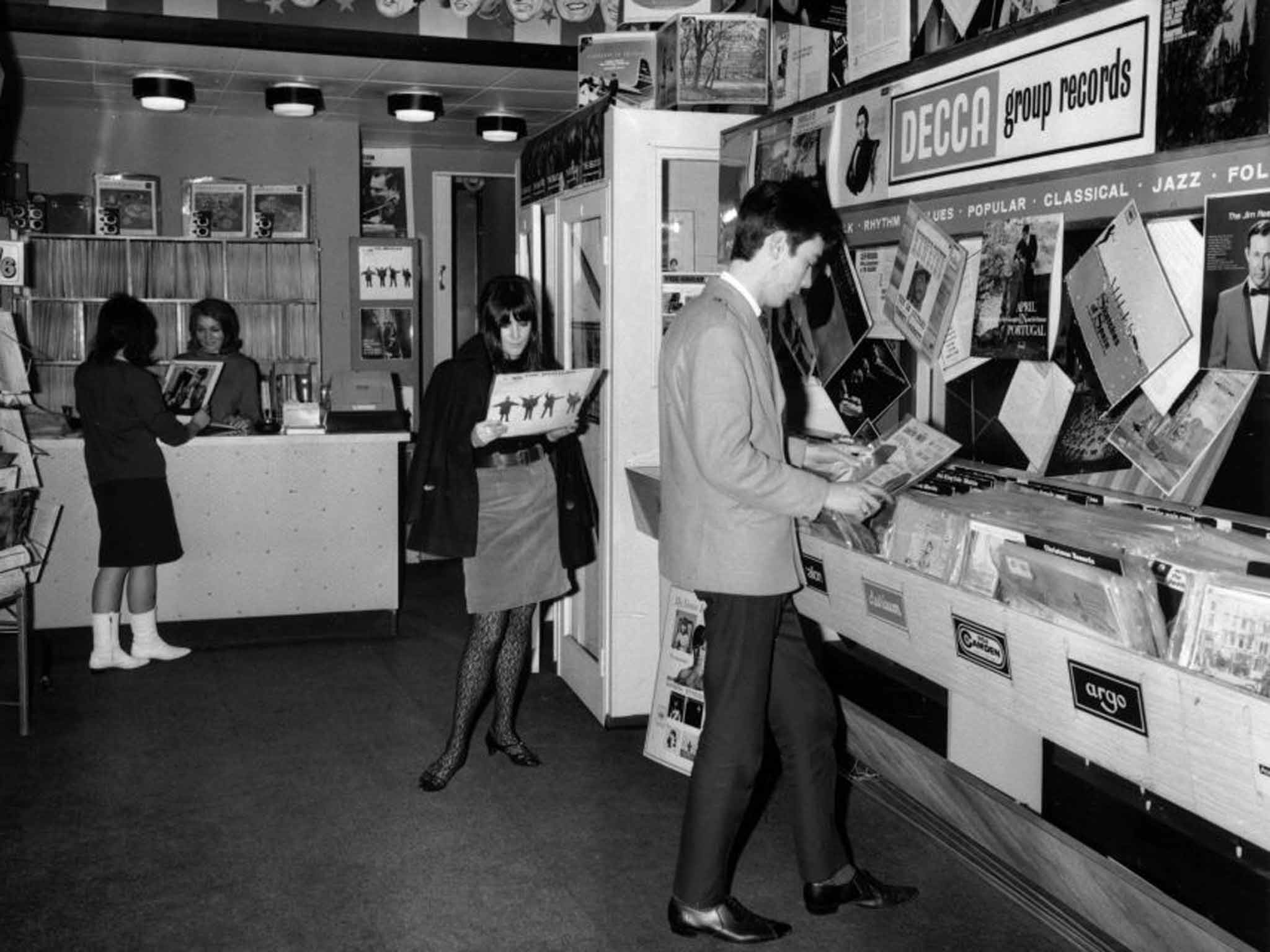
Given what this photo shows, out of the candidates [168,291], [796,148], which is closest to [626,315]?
[796,148]

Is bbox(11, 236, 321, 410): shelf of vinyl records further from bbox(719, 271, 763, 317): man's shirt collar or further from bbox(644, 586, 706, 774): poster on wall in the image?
bbox(719, 271, 763, 317): man's shirt collar

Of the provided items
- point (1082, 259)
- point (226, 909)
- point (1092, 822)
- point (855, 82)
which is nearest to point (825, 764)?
point (1092, 822)

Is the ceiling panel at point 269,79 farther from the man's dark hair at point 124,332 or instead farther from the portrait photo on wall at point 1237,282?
the portrait photo on wall at point 1237,282

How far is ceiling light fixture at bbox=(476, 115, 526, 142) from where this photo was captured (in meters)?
8.51

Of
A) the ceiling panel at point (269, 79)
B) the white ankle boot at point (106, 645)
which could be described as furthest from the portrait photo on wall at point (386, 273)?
the white ankle boot at point (106, 645)

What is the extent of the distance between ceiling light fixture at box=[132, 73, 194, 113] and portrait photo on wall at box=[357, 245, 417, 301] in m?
1.66

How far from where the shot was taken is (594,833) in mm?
3656

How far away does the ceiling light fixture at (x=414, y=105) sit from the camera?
781 cm

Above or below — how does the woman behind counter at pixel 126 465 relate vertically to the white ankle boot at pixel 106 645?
above

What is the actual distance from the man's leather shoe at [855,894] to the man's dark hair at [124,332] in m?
3.46

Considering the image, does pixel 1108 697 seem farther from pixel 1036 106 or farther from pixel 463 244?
pixel 463 244

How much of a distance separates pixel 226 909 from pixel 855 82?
8.79ft

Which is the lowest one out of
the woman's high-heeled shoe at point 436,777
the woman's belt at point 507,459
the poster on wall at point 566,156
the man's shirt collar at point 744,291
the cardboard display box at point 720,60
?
the woman's high-heeled shoe at point 436,777

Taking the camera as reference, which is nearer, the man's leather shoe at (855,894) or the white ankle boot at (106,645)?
the man's leather shoe at (855,894)
